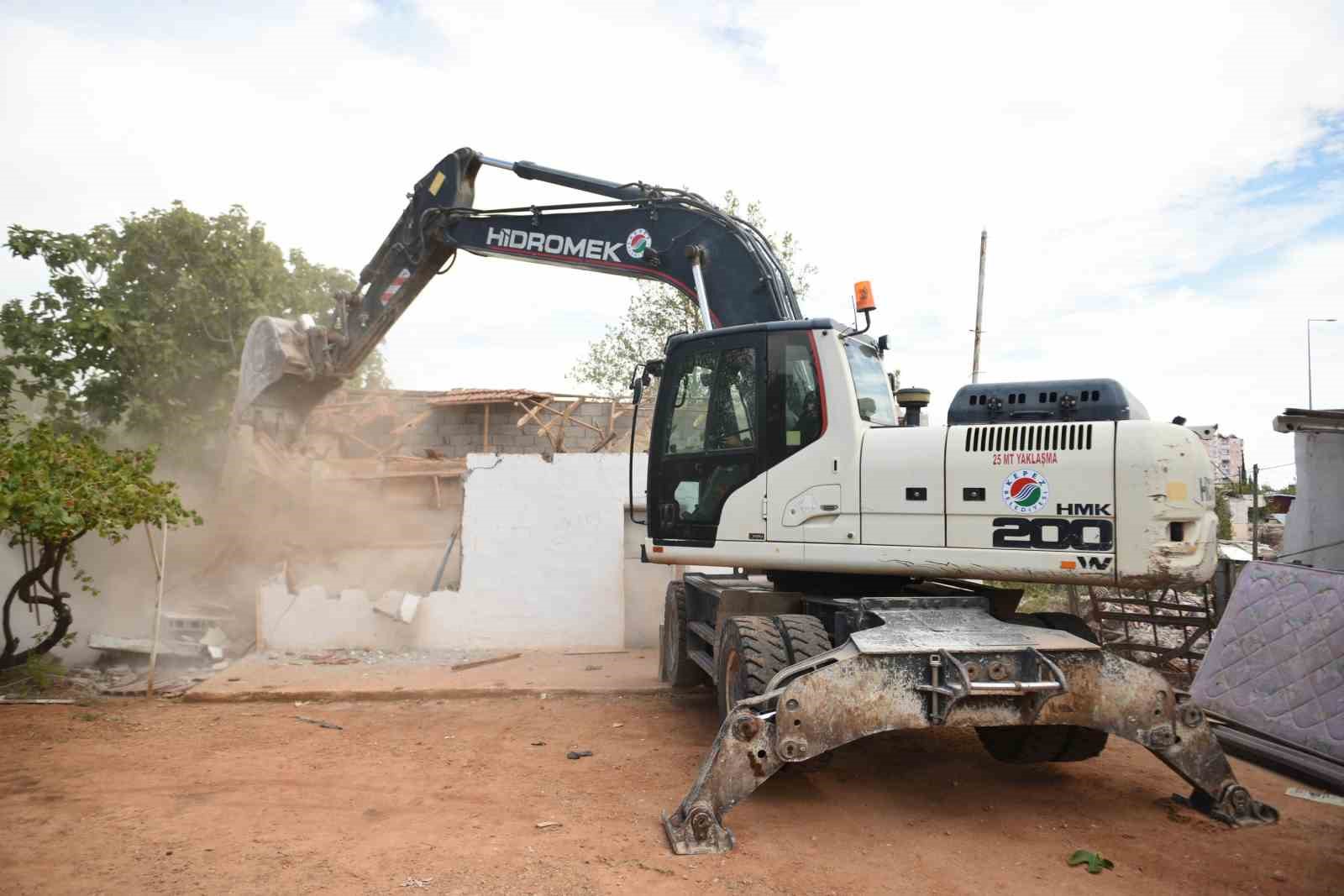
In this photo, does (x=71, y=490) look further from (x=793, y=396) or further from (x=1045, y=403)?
(x=1045, y=403)

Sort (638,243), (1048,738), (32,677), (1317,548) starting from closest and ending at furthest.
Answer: (1048,738), (638,243), (1317,548), (32,677)

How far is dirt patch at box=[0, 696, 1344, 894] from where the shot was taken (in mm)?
4465

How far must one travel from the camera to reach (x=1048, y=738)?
235 inches

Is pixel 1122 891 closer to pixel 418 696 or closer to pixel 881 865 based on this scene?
pixel 881 865

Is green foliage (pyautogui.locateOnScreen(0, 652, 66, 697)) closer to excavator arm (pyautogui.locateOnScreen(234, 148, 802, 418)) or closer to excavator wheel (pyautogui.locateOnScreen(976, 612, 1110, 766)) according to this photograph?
excavator arm (pyautogui.locateOnScreen(234, 148, 802, 418))

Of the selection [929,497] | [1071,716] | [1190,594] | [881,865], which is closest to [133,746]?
[881,865]

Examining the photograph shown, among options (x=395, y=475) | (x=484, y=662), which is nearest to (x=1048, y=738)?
(x=484, y=662)

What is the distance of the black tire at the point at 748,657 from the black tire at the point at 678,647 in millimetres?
2178

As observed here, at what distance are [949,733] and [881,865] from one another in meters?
3.00

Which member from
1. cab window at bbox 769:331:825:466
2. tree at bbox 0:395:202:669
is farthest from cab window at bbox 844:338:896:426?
tree at bbox 0:395:202:669

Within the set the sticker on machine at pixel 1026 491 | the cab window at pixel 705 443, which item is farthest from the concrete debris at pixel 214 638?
the sticker on machine at pixel 1026 491

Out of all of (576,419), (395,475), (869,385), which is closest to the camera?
(869,385)

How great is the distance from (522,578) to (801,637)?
18.7ft

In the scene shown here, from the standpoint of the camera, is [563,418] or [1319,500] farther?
[563,418]
